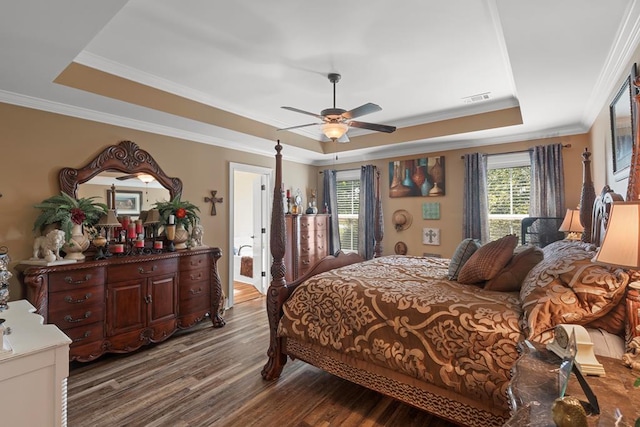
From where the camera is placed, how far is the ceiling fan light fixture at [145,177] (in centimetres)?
377

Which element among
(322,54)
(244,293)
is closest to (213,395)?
(322,54)

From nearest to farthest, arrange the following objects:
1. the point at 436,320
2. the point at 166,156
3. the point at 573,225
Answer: the point at 436,320, the point at 573,225, the point at 166,156

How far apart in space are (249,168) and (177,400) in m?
3.45

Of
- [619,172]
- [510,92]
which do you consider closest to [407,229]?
[510,92]

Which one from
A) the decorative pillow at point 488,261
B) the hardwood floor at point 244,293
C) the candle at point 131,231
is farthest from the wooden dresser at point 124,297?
the decorative pillow at point 488,261

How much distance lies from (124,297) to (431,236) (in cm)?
432

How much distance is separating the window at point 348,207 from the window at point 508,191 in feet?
7.74

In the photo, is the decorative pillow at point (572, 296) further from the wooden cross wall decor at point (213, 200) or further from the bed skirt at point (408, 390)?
the wooden cross wall decor at point (213, 200)

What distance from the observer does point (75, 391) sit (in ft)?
8.30

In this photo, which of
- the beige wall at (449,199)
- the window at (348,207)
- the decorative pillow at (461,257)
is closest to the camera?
the decorative pillow at (461,257)

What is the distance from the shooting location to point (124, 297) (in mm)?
3188

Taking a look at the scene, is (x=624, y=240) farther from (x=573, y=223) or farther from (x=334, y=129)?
(x=573, y=223)

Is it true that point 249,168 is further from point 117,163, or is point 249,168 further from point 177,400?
point 177,400

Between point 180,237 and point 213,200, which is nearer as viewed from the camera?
point 180,237
